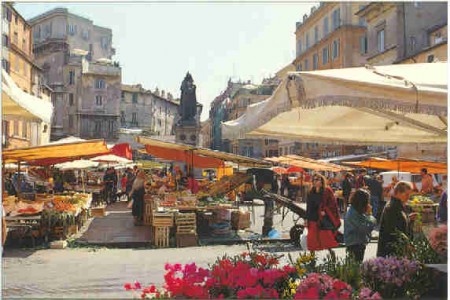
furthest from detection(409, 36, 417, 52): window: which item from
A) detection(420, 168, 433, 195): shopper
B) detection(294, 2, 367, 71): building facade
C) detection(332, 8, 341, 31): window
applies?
detection(420, 168, 433, 195): shopper

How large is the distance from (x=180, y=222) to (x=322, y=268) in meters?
6.74

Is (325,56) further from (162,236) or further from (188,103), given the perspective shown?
(162,236)

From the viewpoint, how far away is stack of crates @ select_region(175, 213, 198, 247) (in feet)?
38.1

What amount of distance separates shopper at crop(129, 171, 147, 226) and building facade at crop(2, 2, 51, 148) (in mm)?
22422

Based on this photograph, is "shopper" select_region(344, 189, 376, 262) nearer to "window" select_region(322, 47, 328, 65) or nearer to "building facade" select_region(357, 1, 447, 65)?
"building facade" select_region(357, 1, 447, 65)

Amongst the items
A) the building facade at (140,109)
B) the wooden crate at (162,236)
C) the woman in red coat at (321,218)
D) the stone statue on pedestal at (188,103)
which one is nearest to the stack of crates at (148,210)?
the wooden crate at (162,236)

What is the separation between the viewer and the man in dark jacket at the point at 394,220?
592 centimetres

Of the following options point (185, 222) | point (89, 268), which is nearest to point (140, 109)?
point (185, 222)

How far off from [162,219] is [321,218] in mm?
4817

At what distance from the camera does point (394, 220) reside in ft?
19.5

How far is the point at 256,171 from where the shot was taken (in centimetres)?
1561

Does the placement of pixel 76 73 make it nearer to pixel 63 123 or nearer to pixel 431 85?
pixel 63 123

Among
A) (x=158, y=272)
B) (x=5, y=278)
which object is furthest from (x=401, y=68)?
(x=5, y=278)

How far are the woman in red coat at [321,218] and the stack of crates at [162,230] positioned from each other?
4.49 metres
